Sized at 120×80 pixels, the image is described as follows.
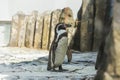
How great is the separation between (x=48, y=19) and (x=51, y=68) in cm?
646

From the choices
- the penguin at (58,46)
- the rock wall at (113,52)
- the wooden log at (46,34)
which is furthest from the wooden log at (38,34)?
the rock wall at (113,52)

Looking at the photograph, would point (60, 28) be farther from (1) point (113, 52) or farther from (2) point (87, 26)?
(1) point (113, 52)

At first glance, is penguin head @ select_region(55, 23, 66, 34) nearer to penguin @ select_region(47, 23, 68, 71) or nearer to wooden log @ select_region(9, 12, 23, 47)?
penguin @ select_region(47, 23, 68, 71)

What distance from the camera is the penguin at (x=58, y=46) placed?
7449mm

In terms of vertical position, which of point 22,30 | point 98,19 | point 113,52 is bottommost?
point 22,30

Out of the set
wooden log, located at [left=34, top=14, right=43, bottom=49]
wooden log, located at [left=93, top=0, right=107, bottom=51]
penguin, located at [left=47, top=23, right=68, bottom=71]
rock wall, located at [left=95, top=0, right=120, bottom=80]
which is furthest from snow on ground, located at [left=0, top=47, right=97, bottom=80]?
rock wall, located at [left=95, top=0, right=120, bottom=80]

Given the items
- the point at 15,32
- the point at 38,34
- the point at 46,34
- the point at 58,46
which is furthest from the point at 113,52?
the point at 15,32

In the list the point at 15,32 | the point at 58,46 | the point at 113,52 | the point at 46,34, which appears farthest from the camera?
the point at 15,32

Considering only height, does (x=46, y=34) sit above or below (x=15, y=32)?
above

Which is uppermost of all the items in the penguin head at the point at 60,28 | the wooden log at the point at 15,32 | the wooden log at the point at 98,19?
the penguin head at the point at 60,28

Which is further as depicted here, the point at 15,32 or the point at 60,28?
the point at 15,32

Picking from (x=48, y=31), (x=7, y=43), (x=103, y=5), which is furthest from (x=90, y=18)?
(x=7, y=43)

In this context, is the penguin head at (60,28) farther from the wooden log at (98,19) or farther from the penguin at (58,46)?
the wooden log at (98,19)

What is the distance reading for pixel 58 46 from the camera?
24.5 ft
